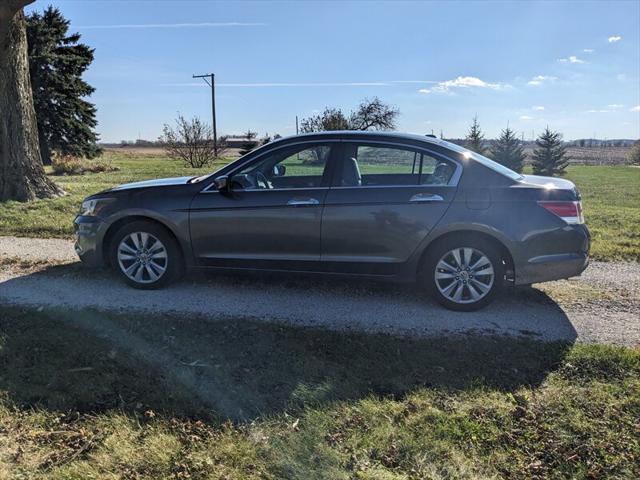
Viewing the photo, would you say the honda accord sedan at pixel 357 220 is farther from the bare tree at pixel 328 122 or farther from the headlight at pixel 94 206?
the bare tree at pixel 328 122

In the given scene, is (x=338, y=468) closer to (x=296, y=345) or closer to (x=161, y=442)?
(x=161, y=442)

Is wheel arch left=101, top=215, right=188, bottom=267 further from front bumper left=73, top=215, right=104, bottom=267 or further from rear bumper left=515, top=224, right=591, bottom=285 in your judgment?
rear bumper left=515, top=224, right=591, bottom=285

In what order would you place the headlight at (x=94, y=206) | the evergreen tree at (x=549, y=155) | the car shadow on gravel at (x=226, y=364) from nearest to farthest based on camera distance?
the car shadow on gravel at (x=226, y=364), the headlight at (x=94, y=206), the evergreen tree at (x=549, y=155)

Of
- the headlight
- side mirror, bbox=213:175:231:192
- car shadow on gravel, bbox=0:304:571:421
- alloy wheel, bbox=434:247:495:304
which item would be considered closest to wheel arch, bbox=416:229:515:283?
alloy wheel, bbox=434:247:495:304

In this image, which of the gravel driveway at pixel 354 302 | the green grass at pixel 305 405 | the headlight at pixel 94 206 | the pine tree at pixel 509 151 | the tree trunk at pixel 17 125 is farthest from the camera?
the pine tree at pixel 509 151

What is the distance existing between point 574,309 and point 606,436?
2334 millimetres

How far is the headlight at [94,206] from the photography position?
17.7ft

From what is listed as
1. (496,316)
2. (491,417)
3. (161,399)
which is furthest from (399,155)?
(161,399)

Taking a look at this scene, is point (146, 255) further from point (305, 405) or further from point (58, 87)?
point (58, 87)

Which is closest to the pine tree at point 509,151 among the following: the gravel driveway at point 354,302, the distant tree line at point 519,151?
the distant tree line at point 519,151

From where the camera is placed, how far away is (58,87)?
95.4ft


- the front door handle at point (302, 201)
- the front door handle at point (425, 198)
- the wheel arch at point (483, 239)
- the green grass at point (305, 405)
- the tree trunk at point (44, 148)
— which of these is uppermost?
the tree trunk at point (44, 148)

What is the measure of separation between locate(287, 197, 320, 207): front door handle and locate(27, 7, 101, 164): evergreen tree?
1096 inches

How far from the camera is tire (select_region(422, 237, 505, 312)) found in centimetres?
469
